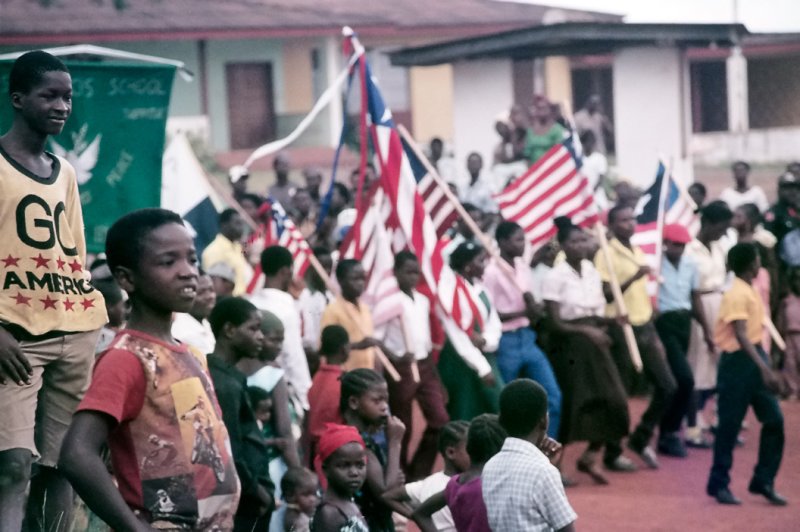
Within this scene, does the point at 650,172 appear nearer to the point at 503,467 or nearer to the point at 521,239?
the point at 521,239

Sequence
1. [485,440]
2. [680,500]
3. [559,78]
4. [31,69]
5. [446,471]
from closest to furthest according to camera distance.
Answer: [31,69]
[485,440]
[446,471]
[680,500]
[559,78]

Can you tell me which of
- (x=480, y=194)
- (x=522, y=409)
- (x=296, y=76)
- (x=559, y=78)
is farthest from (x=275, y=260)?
(x=559, y=78)

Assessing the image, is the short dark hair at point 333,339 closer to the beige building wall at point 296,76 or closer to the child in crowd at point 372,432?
the child in crowd at point 372,432

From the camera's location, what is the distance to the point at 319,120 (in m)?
33.2

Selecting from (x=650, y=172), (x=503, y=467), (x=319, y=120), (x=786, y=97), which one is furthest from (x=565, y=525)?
(x=786, y=97)

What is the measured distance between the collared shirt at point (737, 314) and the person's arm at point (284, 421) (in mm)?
3807

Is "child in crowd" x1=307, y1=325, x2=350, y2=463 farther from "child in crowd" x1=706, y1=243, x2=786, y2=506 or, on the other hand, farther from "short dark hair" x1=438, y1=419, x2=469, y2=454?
"child in crowd" x1=706, y1=243, x2=786, y2=506

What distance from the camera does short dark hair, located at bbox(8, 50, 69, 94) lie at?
5.44 meters

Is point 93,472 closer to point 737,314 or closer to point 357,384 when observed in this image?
point 357,384

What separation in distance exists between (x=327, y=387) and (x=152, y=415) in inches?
191

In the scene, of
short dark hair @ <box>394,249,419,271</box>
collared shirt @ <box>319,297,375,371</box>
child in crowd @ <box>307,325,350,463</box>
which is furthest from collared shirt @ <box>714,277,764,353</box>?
child in crowd @ <box>307,325,350,463</box>

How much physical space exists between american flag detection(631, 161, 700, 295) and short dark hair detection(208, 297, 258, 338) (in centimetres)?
625

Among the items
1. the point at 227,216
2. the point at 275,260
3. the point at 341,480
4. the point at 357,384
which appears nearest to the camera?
the point at 341,480

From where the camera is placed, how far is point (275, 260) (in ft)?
32.3
